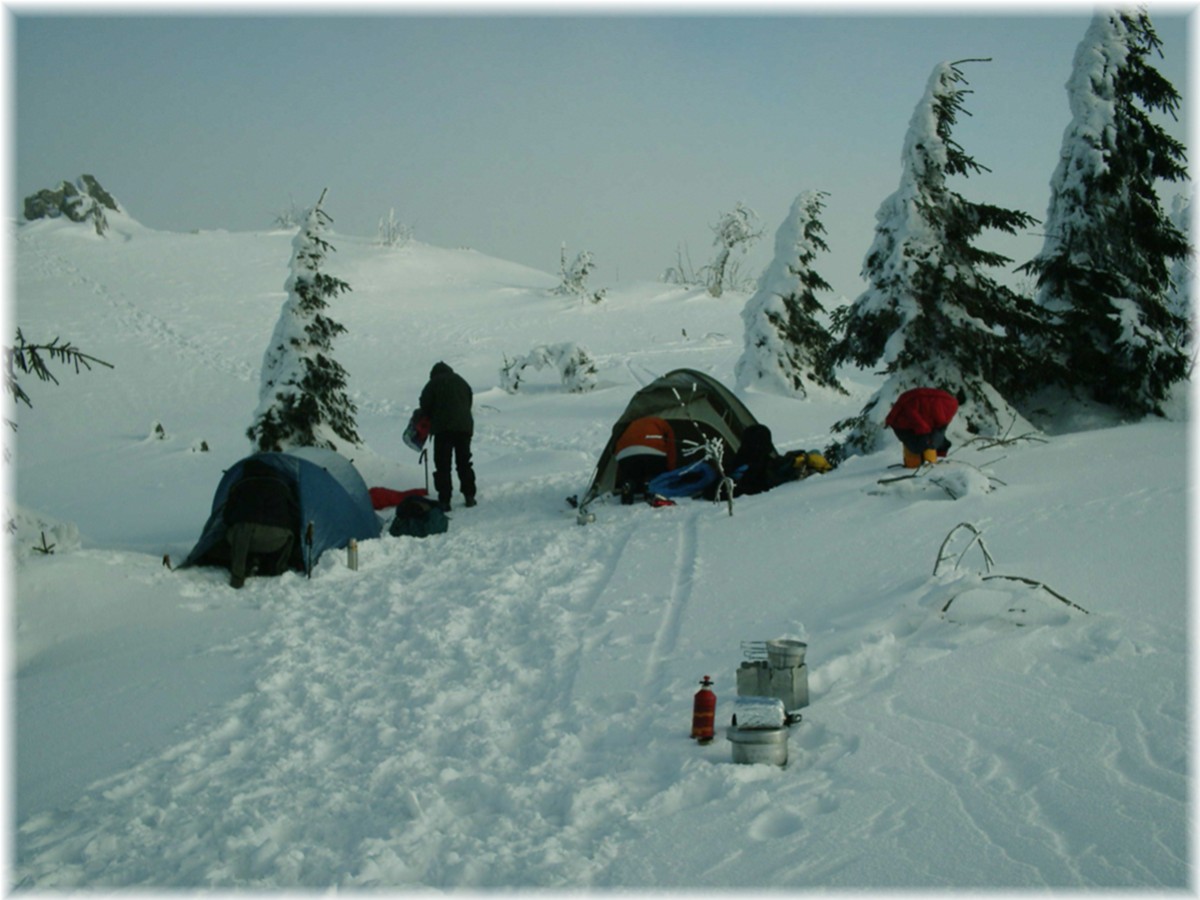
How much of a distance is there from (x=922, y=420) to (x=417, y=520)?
5538mm

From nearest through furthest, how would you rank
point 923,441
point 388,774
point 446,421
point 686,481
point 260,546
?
point 388,774 → point 260,546 → point 923,441 → point 686,481 → point 446,421

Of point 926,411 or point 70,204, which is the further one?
point 70,204

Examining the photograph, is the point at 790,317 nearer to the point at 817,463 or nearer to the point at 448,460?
the point at 817,463

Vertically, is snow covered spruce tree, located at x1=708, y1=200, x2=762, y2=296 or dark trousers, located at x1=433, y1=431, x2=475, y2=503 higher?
snow covered spruce tree, located at x1=708, y1=200, x2=762, y2=296

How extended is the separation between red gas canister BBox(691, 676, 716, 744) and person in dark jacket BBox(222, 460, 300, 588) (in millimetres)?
5710

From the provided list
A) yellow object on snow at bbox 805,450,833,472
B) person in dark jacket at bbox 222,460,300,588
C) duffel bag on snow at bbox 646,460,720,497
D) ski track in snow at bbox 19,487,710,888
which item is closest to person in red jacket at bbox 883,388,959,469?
yellow object on snow at bbox 805,450,833,472

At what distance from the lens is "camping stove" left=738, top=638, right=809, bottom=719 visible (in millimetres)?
4281

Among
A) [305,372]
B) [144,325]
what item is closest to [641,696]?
[305,372]

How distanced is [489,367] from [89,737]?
1026 inches

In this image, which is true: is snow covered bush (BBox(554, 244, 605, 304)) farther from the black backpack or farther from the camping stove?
the camping stove

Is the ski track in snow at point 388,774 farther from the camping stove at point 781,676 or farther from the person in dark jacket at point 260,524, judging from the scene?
the person in dark jacket at point 260,524

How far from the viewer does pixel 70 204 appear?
2564 inches

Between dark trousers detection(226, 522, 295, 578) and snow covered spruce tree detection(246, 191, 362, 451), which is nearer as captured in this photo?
dark trousers detection(226, 522, 295, 578)

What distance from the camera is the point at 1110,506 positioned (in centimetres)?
655
